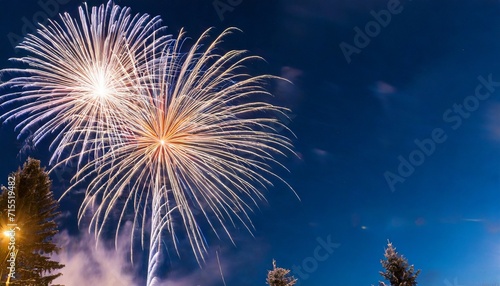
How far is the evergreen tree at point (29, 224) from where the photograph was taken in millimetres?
25906

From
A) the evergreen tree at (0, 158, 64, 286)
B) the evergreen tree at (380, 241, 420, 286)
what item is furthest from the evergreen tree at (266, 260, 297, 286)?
the evergreen tree at (0, 158, 64, 286)

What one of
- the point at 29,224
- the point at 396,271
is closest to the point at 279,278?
the point at 396,271

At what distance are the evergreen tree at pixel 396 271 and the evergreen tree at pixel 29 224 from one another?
24.0 metres

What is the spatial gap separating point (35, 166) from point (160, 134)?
1045cm

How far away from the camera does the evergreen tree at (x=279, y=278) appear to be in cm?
3375

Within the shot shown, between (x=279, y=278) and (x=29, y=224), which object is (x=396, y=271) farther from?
(x=29, y=224)

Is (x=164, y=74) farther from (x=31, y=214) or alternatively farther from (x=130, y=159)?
(x=31, y=214)

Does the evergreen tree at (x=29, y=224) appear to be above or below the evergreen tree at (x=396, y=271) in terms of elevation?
above

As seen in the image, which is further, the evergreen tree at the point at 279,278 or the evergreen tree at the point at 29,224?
the evergreen tree at the point at 279,278

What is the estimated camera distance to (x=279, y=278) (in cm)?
3397

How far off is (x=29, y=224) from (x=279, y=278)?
19.9 meters
